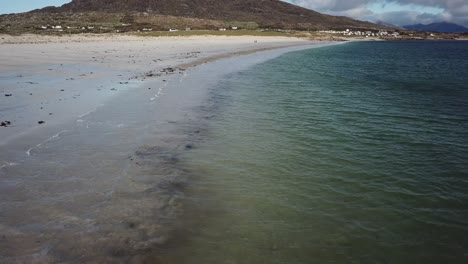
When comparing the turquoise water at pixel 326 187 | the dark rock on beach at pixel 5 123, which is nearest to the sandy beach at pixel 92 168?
the dark rock on beach at pixel 5 123

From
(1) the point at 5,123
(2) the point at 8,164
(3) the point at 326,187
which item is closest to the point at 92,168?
(2) the point at 8,164

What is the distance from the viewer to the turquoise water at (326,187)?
658cm

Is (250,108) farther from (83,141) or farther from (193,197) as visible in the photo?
(193,197)

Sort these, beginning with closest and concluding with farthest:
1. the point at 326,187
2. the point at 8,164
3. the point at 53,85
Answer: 1. the point at 326,187
2. the point at 8,164
3. the point at 53,85

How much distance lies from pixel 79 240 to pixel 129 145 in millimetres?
5464

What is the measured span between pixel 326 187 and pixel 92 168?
19.6 ft

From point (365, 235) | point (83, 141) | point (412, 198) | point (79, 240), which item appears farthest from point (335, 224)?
point (83, 141)

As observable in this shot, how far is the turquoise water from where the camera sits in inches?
259

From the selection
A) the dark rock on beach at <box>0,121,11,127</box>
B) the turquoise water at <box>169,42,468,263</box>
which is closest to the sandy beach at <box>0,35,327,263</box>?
the dark rock on beach at <box>0,121,11,127</box>

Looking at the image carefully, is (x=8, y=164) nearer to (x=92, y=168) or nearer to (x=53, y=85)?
(x=92, y=168)

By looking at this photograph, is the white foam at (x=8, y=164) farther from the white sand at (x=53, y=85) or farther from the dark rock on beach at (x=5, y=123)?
the dark rock on beach at (x=5, y=123)

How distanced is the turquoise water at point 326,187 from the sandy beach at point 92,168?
2.32 feet

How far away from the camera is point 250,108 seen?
61.0ft

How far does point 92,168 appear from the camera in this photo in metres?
9.55
